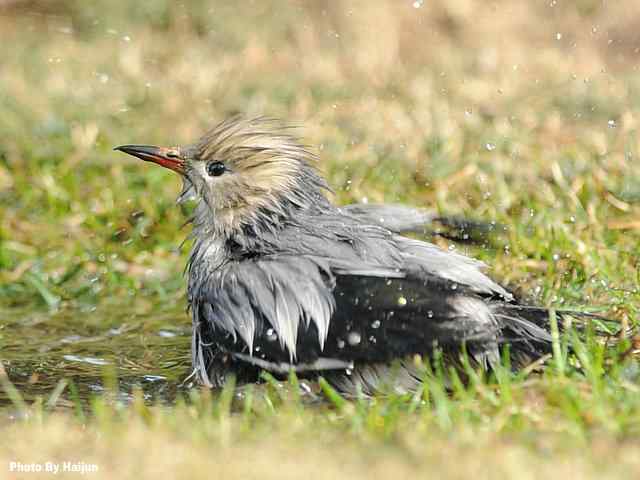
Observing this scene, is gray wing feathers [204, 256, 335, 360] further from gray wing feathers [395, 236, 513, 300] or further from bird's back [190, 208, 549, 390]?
gray wing feathers [395, 236, 513, 300]

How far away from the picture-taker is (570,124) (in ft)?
25.3

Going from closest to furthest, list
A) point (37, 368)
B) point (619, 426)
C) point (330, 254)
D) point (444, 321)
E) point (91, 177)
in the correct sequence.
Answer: point (619, 426)
point (444, 321)
point (330, 254)
point (37, 368)
point (91, 177)

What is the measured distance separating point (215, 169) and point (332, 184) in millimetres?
1948

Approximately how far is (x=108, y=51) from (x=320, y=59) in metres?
1.76

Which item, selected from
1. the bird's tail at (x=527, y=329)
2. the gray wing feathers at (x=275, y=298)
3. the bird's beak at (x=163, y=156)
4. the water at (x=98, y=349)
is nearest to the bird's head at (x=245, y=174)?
the bird's beak at (x=163, y=156)

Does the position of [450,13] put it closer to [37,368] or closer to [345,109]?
[345,109]

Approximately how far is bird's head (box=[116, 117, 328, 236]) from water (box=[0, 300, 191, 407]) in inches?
23.5

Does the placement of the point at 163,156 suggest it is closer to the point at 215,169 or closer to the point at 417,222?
the point at 215,169

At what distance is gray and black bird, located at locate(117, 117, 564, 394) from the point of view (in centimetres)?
409

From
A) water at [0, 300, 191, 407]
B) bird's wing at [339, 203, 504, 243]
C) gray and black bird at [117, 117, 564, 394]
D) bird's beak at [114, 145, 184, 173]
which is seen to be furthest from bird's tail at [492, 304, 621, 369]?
bird's beak at [114, 145, 184, 173]

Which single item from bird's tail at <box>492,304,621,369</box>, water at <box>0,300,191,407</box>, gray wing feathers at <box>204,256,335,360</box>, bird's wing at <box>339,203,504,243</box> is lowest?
water at <box>0,300,191,407</box>

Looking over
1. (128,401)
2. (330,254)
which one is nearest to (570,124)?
(330,254)

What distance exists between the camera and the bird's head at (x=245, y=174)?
4.70 m

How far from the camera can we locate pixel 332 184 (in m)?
6.77
